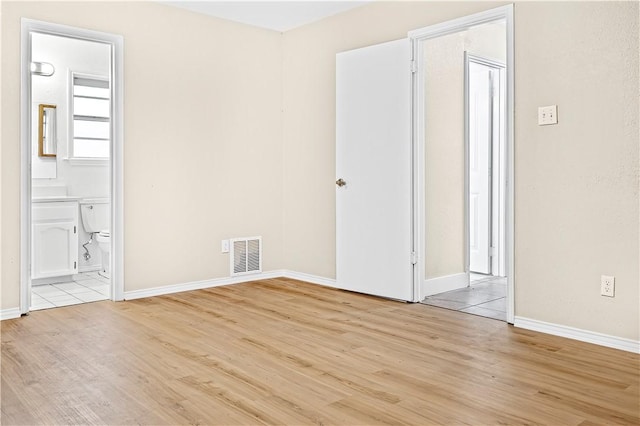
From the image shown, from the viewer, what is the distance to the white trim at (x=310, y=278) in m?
4.98

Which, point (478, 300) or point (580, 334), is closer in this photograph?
point (580, 334)

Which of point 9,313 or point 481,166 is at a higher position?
point 481,166

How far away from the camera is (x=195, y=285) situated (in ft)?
15.9

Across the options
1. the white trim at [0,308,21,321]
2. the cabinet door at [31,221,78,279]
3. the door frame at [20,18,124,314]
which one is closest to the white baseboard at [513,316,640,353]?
the door frame at [20,18,124,314]

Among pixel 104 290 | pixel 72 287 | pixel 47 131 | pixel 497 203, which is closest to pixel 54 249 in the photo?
pixel 72 287

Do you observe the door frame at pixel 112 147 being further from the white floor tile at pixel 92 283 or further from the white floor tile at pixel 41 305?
the white floor tile at pixel 92 283

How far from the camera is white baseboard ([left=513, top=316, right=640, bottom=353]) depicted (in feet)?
9.95

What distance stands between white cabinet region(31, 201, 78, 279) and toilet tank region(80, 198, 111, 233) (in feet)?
1.35

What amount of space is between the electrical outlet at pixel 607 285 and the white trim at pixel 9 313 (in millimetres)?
3868

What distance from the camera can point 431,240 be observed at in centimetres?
455

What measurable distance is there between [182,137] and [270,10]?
1374 millimetres

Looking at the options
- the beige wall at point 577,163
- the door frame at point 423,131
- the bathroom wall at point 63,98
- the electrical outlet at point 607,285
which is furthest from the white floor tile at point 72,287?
the electrical outlet at point 607,285

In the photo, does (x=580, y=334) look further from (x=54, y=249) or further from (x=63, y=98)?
(x=63, y=98)

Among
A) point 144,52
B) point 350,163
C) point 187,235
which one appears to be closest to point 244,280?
point 187,235
